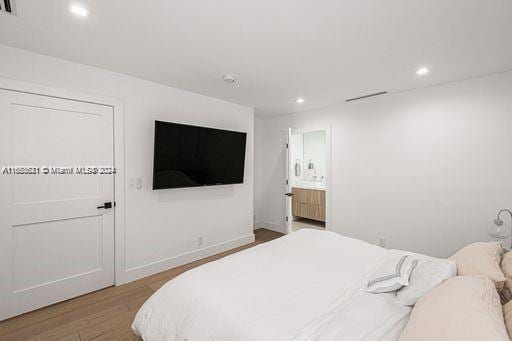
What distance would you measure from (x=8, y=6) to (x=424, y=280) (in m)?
3.17

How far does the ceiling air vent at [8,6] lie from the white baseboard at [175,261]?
102 inches

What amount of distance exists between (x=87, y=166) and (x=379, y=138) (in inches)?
152

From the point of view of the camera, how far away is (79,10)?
158 centimetres

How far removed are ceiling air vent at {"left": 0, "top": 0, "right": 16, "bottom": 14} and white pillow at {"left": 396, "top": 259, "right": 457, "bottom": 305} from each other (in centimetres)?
306

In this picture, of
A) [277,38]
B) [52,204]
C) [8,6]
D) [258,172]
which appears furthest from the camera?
[258,172]

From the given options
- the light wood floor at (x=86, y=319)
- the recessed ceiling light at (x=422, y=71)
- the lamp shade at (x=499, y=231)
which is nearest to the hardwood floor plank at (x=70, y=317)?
the light wood floor at (x=86, y=319)

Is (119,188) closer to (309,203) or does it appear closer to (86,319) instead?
(86,319)

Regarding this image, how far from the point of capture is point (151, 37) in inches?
75.0

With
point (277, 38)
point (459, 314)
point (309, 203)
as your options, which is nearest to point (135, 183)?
point (277, 38)

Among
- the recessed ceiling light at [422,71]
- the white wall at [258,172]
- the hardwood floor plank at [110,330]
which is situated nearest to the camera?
the hardwood floor plank at [110,330]

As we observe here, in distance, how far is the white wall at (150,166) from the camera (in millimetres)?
2309

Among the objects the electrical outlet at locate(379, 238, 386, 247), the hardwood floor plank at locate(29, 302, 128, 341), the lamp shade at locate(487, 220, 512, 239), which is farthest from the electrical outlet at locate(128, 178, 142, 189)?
the lamp shade at locate(487, 220, 512, 239)

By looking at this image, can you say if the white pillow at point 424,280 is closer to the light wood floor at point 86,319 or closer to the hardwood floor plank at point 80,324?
the light wood floor at point 86,319

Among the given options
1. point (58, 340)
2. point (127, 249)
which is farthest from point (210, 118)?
point (58, 340)
